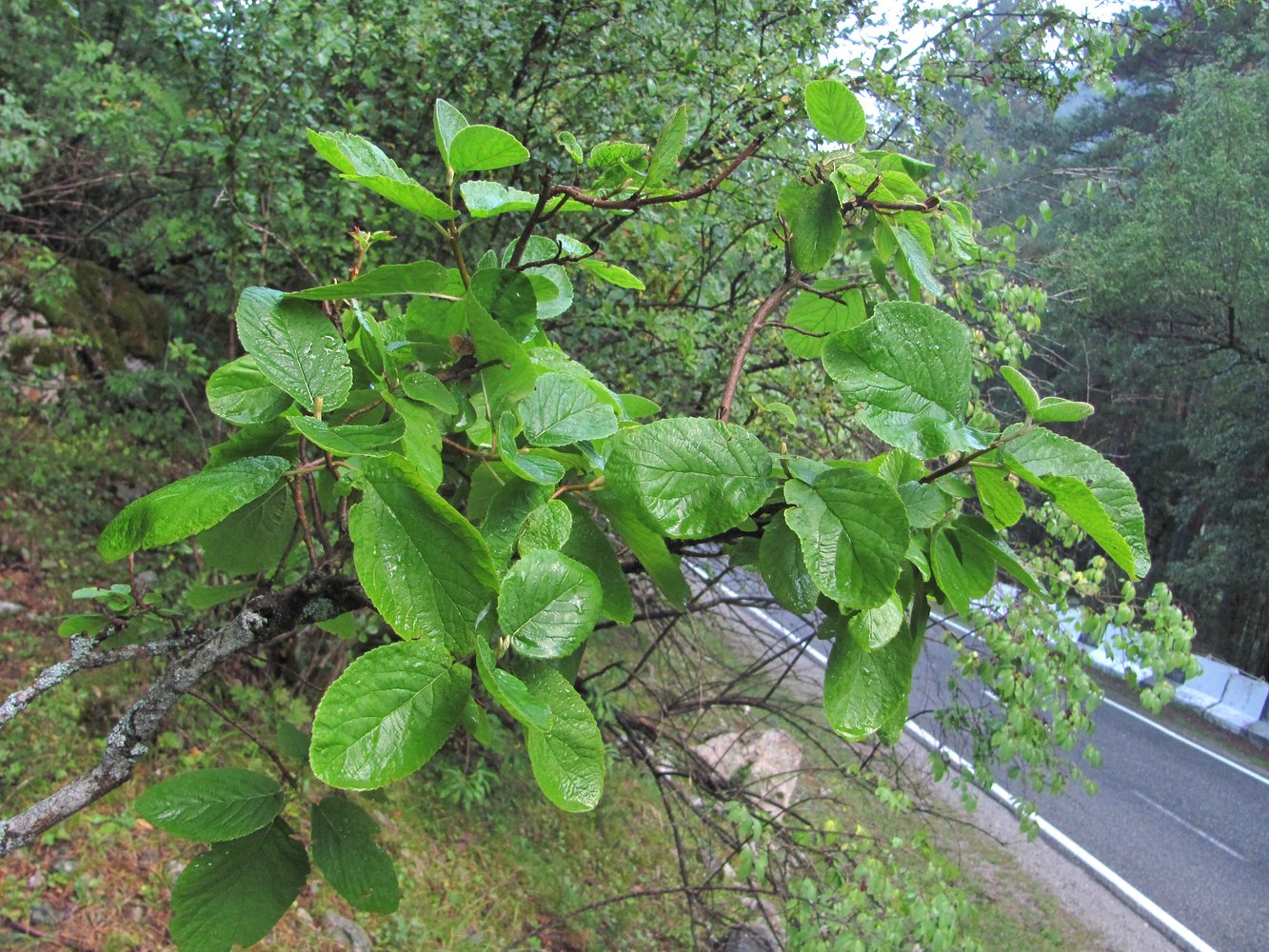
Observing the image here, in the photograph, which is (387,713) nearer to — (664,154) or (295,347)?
(295,347)

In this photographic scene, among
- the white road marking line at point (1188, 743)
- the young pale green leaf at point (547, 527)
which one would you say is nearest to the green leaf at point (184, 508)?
the young pale green leaf at point (547, 527)

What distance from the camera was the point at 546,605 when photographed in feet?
1.84

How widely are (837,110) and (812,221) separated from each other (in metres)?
0.10

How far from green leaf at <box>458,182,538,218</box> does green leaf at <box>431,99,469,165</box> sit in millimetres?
30

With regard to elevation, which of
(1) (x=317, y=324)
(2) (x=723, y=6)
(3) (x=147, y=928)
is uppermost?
(2) (x=723, y=6)

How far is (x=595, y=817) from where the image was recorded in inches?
209

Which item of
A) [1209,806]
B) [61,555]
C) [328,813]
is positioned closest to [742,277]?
[328,813]

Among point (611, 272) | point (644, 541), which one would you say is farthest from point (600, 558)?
point (611, 272)

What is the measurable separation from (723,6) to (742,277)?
1157 millimetres

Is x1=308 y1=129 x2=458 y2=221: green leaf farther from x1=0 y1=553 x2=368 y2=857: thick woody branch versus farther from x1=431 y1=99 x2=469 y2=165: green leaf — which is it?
x1=0 y1=553 x2=368 y2=857: thick woody branch

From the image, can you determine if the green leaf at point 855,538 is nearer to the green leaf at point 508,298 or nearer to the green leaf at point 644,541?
the green leaf at point 644,541

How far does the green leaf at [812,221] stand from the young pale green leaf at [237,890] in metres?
0.74

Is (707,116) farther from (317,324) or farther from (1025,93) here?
(317,324)

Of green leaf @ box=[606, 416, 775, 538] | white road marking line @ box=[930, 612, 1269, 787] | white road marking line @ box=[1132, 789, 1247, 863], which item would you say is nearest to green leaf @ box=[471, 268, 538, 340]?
green leaf @ box=[606, 416, 775, 538]
